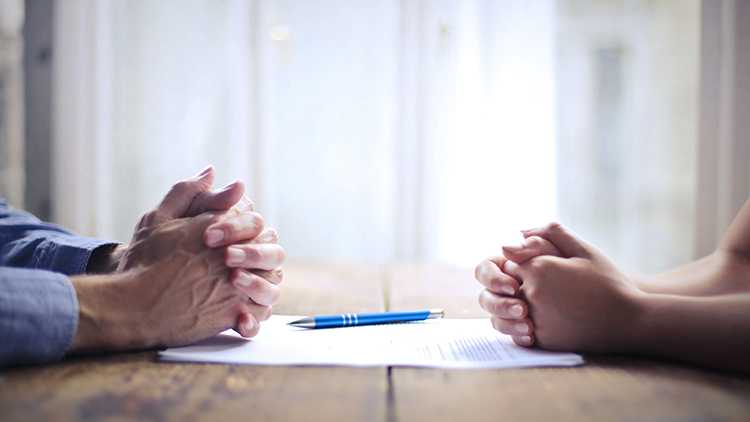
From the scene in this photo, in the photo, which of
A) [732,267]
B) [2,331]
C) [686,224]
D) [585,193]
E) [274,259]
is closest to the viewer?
[2,331]

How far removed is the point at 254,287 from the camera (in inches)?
24.2

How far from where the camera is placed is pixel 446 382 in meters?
0.46

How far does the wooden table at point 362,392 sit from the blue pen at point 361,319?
0.59 feet

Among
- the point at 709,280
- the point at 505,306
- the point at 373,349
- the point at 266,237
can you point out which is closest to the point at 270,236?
the point at 266,237

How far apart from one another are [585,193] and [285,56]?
1.71 metres

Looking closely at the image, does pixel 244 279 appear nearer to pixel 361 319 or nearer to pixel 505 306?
pixel 361 319

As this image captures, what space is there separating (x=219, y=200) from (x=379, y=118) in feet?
6.07

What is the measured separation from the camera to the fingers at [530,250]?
2.05ft

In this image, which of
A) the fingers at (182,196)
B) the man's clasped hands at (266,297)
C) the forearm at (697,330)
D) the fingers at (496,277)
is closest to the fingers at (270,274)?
the man's clasped hands at (266,297)

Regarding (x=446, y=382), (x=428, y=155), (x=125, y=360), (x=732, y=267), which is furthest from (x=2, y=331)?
(x=428, y=155)

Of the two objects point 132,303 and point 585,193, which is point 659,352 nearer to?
point 132,303

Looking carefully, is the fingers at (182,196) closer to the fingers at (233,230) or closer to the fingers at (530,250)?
the fingers at (233,230)

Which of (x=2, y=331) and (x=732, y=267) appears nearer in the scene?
(x=2, y=331)

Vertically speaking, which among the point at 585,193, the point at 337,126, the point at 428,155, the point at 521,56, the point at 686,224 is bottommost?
the point at 686,224
